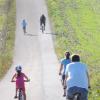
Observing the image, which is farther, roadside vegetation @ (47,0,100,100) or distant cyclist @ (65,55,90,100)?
roadside vegetation @ (47,0,100,100)

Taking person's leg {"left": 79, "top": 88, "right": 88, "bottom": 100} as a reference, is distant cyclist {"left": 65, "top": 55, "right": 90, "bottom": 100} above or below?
above

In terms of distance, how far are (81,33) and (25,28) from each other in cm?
606

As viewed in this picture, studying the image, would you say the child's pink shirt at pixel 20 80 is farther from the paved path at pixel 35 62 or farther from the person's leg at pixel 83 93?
the person's leg at pixel 83 93

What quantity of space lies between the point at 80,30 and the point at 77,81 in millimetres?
37561

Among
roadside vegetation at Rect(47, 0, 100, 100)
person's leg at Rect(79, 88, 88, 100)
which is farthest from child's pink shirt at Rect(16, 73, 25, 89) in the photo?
person's leg at Rect(79, 88, 88, 100)

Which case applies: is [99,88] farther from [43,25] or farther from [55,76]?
[43,25]

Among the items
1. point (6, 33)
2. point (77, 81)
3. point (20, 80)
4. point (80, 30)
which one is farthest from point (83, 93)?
point (80, 30)

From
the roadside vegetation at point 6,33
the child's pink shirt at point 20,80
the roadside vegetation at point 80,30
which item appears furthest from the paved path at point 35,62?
the child's pink shirt at point 20,80

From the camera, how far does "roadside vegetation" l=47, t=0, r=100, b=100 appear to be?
31.3 metres

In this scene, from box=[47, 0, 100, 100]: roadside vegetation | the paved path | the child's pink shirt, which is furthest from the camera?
box=[47, 0, 100, 100]: roadside vegetation

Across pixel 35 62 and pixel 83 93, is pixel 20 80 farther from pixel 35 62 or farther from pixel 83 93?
pixel 35 62

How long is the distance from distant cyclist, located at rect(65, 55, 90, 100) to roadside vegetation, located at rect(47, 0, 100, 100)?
715 cm

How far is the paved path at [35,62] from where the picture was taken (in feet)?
69.0

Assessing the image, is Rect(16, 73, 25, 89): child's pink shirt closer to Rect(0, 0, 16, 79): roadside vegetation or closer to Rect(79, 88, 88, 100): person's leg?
Rect(79, 88, 88, 100): person's leg
